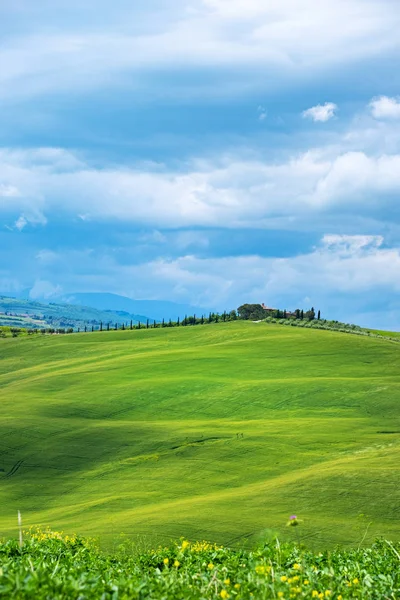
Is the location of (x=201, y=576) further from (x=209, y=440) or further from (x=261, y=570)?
(x=209, y=440)

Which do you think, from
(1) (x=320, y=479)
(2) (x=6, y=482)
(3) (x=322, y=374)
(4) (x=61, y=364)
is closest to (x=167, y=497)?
(1) (x=320, y=479)

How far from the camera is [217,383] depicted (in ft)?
306

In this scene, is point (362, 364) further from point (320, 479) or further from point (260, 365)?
point (320, 479)

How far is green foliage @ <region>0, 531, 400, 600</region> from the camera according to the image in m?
11.1

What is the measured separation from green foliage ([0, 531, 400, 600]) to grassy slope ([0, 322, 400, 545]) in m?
13.3

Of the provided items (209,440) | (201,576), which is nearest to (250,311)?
(209,440)

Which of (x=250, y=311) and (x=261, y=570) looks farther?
(x=250, y=311)

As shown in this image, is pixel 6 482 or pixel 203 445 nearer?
pixel 6 482

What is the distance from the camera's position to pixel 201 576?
1350 centimetres

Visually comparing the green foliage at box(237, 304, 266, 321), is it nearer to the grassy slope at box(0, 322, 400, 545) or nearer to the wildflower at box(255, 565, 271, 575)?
the grassy slope at box(0, 322, 400, 545)

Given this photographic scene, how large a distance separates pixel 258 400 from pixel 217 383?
10.6m

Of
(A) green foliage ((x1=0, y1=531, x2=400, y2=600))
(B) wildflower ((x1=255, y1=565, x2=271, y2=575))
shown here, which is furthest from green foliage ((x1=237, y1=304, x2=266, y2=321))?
(B) wildflower ((x1=255, y1=565, x2=271, y2=575))

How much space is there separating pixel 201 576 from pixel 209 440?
49.5 m

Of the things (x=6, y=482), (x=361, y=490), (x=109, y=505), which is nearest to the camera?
(x=361, y=490)
